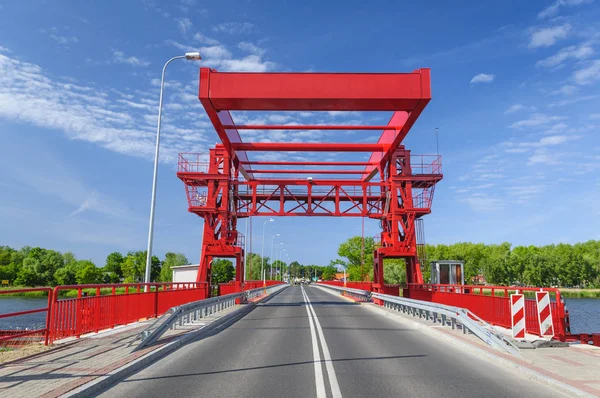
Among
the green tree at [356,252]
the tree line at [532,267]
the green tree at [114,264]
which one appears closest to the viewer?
the tree line at [532,267]

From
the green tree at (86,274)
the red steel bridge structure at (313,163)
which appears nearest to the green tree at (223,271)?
the green tree at (86,274)

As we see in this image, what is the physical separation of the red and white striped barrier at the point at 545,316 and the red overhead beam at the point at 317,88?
465 inches

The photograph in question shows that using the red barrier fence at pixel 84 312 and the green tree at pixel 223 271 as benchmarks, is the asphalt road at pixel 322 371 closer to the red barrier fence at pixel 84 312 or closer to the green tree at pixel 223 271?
the red barrier fence at pixel 84 312

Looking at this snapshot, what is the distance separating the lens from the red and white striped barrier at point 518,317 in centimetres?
1076

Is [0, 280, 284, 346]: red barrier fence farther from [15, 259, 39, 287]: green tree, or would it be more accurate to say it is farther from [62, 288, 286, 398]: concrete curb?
[15, 259, 39, 287]: green tree

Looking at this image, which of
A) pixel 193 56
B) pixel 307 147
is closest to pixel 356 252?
pixel 307 147

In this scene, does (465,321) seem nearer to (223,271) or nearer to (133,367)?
(133,367)

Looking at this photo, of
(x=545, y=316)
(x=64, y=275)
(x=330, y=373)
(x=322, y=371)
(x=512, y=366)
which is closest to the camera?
(x=330, y=373)

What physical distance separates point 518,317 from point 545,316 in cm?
57

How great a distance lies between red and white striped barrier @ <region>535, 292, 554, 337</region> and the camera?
1054cm

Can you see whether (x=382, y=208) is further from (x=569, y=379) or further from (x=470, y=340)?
(x=569, y=379)

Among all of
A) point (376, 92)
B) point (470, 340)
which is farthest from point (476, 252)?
point (470, 340)

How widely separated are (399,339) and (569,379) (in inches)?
222

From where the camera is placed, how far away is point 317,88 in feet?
66.2
